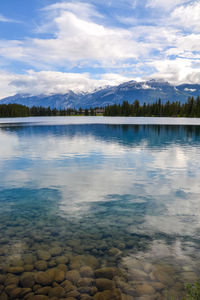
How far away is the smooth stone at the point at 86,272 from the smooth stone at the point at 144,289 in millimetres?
1691

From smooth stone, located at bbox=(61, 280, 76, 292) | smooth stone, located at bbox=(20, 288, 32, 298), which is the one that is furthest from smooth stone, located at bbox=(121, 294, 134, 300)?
smooth stone, located at bbox=(20, 288, 32, 298)

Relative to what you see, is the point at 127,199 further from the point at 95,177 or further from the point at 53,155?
the point at 53,155

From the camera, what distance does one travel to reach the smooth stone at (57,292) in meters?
7.73

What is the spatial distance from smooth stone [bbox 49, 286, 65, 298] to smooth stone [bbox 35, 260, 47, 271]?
118cm

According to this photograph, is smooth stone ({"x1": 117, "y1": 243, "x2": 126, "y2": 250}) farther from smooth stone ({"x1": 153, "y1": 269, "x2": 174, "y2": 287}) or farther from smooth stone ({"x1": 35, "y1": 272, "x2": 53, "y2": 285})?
smooth stone ({"x1": 35, "y1": 272, "x2": 53, "y2": 285})

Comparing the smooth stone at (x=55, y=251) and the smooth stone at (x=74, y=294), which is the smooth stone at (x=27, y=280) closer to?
the smooth stone at (x=74, y=294)

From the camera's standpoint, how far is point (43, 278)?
8.48m

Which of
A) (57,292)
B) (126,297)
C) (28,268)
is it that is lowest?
(126,297)

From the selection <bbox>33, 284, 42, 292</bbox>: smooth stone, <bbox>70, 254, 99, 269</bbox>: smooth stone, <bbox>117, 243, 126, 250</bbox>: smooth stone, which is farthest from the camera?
<bbox>117, 243, 126, 250</bbox>: smooth stone

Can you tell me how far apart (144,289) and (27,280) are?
405 cm

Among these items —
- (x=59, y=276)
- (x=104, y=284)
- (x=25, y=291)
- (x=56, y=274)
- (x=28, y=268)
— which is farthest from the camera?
(x=28, y=268)

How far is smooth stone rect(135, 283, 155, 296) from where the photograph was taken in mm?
7875

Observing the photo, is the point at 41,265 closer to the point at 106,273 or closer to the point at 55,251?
A: the point at 55,251

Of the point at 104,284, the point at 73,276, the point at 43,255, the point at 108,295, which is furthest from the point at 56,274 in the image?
the point at 108,295
